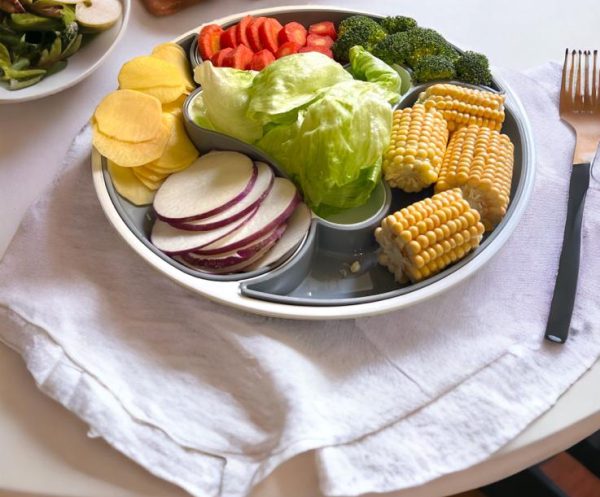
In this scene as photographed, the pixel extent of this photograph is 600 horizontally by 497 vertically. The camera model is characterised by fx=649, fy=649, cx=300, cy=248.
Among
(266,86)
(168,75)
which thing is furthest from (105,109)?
(266,86)

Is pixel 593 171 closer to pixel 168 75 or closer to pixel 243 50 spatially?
pixel 243 50

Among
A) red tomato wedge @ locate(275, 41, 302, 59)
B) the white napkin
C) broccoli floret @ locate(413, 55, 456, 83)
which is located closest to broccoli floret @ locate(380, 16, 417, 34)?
broccoli floret @ locate(413, 55, 456, 83)

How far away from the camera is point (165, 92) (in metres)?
1.43

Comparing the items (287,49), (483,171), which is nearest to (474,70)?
(483,171)

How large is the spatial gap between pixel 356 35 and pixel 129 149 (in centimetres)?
62

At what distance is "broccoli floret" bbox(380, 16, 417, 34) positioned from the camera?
1627mm

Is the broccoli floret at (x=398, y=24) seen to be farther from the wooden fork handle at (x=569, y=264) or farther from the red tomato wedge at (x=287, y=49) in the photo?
the wooden fork handle at (x=569, y=264)

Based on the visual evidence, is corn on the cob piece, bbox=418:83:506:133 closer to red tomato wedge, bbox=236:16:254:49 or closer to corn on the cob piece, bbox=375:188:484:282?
corn on the cob piece, bbox=375:188:484:282

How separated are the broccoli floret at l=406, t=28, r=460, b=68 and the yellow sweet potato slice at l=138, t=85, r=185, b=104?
555mm

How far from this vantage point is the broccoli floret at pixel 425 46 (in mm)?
1550

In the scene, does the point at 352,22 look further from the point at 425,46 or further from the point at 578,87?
the point at 578,87

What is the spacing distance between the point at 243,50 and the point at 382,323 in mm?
757

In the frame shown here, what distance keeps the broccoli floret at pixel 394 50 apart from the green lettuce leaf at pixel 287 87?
0.23 meters

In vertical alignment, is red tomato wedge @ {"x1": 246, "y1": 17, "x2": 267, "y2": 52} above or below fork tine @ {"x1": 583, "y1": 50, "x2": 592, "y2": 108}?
above
